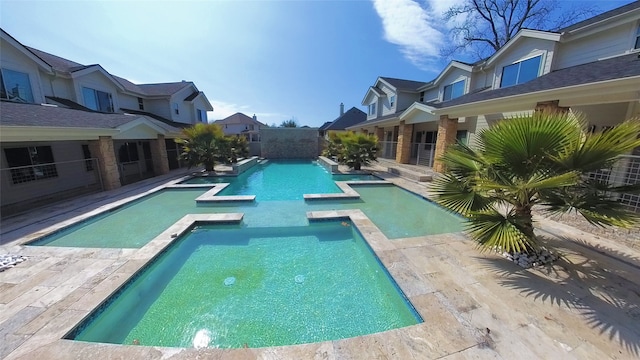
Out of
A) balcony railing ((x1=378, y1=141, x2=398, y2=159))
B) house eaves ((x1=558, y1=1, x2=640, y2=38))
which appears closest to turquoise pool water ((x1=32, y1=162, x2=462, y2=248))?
house eaves ((x1=558, y1=1, x2=640, y2=38))

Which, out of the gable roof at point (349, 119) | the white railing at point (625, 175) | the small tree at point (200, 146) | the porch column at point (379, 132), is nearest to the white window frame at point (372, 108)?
the porch column at point (379, 132)

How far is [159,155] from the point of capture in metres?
13.8

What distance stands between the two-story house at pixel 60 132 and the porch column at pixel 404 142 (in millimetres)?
14695

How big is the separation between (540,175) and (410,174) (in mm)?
9010

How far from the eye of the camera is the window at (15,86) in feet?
31.3

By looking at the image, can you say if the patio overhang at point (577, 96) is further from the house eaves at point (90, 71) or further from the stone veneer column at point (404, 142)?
the house eaves at point (90, 71)

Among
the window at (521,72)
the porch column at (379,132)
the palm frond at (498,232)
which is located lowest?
the palm frond at (498,232)

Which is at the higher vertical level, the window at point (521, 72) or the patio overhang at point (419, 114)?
the window at point (521, 72)

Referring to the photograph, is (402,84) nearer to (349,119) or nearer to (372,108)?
(372,108)

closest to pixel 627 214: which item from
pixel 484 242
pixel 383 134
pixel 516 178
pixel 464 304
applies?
pixel 516 178

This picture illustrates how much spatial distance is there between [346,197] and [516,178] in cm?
569

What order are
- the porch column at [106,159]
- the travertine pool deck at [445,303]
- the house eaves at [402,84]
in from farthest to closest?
the house eaves at [402,84]
the porch column at [106,159]
the travertine pool deck at [445,303]

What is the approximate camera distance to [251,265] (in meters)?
4.81

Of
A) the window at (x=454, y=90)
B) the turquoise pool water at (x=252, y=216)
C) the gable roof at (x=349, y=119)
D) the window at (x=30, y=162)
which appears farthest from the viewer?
the gable roof at (x=349, y=119)
